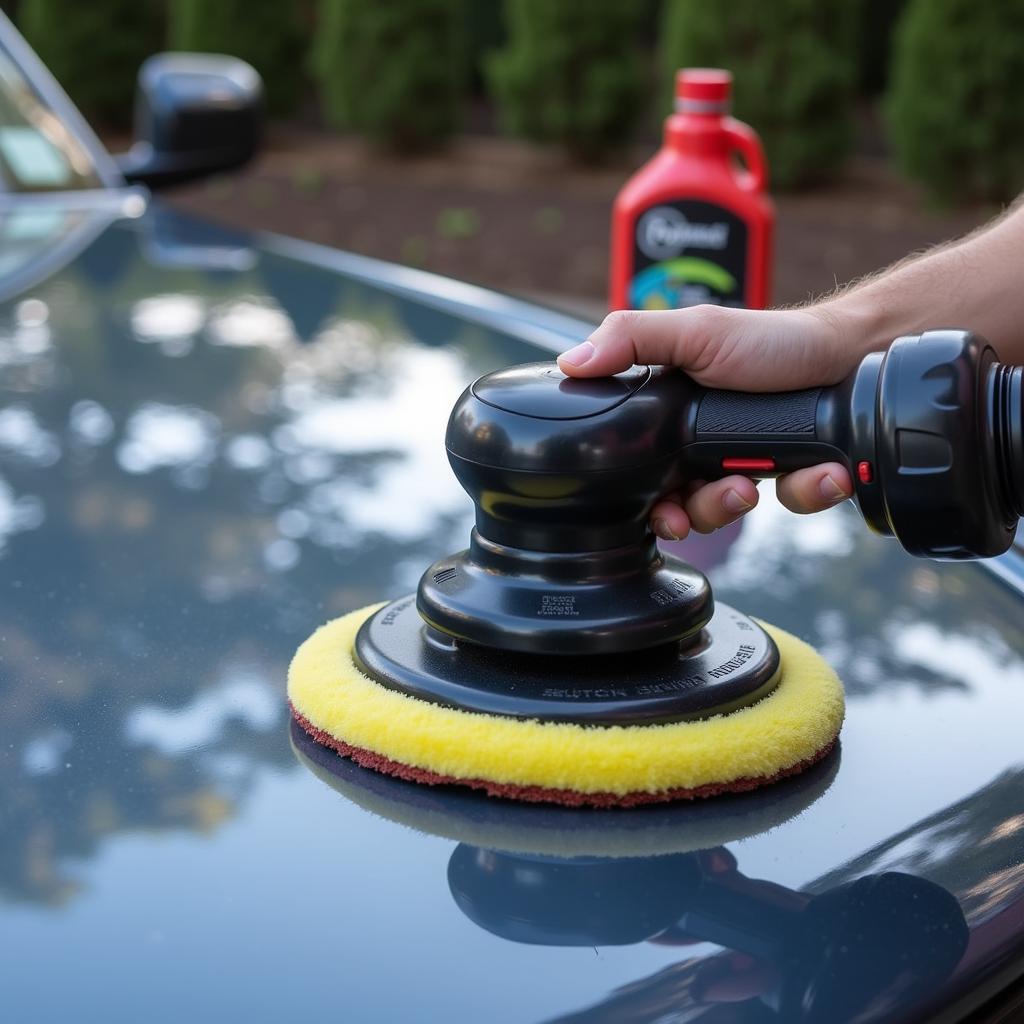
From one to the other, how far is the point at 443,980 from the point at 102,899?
0.21 meters

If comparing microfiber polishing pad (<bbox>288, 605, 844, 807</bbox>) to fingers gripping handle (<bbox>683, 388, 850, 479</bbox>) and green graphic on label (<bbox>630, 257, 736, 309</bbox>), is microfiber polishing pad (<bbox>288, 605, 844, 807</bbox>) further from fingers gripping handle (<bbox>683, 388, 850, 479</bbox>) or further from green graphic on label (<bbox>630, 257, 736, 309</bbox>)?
green graphic on label (<bbox>630, 257, 736, 309</bbox>)

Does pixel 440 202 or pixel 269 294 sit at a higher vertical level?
pixel 269 294

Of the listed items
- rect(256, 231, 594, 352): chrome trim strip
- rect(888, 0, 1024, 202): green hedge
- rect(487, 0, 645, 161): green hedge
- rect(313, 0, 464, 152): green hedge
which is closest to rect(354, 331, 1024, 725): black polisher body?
rect(256, 231, 594, 352): chrome trim strip

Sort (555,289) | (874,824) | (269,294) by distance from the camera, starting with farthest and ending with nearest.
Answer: (555,289) < (269,294) < (874,824)

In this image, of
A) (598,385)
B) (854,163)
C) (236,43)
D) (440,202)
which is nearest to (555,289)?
(440,202)

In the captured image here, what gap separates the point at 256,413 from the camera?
70.8 inches

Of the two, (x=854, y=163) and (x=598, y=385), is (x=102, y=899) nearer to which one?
(x=598, y=385)

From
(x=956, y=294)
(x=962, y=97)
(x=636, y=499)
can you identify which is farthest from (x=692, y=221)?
(x=962, y=97)

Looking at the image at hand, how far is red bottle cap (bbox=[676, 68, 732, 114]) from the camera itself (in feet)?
10.8

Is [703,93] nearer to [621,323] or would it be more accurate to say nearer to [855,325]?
[855,325]

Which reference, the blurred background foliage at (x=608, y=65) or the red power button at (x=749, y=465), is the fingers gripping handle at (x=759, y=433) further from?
the blurred background foliage at (x=608, y=65)

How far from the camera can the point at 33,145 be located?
2980 mm

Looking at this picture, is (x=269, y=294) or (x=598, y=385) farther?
(x=269, y=294)

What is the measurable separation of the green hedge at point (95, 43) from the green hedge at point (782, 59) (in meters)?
6.35
